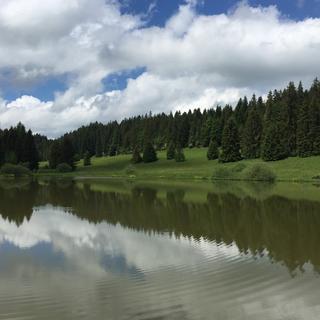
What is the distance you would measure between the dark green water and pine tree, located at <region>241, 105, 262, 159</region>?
77714 mm

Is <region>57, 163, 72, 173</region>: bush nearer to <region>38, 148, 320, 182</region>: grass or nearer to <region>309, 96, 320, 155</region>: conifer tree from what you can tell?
<region>38, 148, 320, 182</region>: grass

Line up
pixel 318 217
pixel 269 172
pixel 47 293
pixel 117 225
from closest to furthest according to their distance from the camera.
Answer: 1. pixel 47 293
2. pixel 117 225
3. pixel 318 217
4. pixel 269 172

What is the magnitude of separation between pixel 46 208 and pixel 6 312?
29381 millimetres

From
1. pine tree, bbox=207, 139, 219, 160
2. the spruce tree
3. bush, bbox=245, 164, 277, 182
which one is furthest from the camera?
pine tree, bbox=207, 139, 219, 160

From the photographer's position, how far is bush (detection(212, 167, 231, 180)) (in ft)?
315

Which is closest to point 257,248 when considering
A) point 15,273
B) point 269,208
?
point 15,273

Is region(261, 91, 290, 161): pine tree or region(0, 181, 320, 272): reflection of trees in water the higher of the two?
region(261, 91, 290, 161): pine tree

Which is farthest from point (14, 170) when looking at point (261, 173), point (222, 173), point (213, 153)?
point (261, 173)

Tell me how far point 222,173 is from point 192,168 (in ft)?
58.2

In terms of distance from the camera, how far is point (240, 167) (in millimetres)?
96500

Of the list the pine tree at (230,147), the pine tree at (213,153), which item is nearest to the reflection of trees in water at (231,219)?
the pine tree at (230,147)

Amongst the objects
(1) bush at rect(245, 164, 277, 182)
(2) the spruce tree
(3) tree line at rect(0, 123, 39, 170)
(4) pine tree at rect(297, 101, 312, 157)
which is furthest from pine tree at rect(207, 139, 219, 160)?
(3) tree line at rect(0, 123, 39, 170)

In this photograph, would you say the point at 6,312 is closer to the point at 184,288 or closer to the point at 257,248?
the point at 184,288

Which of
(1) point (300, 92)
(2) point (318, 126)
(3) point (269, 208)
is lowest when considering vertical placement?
(3) point (269, 208)
